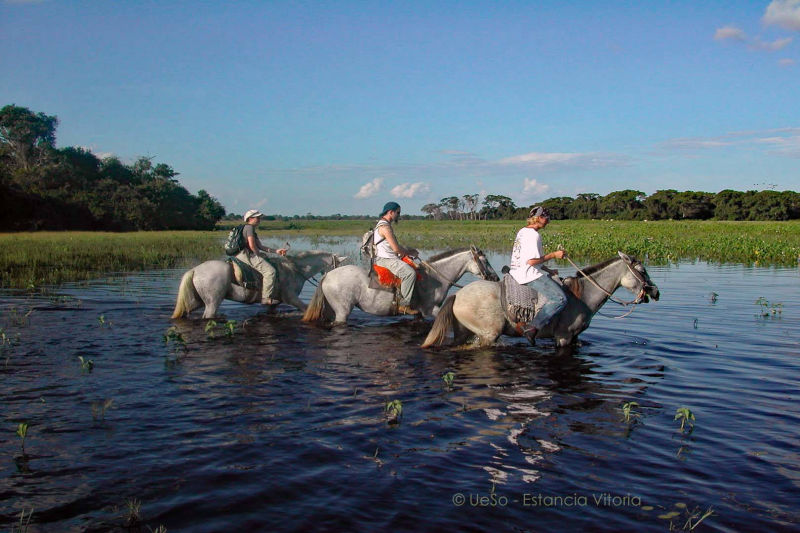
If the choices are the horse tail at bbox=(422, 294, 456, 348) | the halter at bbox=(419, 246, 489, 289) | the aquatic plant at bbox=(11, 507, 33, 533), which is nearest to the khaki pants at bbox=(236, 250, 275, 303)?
the halter at bbox=(419, 246, 489, 289)

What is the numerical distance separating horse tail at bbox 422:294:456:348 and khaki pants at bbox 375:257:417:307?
1.65 meters

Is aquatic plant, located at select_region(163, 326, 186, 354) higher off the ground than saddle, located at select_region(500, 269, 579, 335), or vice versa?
saddle, located at select_region(500, 269, 579, 335)

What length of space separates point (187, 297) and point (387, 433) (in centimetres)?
734

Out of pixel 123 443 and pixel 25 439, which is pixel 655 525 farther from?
pixel 25 439

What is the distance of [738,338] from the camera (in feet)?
37.5

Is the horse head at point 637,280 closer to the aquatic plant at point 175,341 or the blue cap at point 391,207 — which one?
the blue cap at point 391,207

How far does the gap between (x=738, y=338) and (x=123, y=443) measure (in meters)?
11.2

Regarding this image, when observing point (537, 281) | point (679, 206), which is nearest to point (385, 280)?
point (537, 281)

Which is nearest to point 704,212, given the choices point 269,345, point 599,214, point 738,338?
point 599,214

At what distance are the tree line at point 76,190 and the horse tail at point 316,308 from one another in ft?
145

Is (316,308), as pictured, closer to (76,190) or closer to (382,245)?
(382,245)

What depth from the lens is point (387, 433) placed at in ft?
20.5

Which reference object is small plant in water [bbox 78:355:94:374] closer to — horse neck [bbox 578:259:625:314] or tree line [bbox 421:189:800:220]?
horse neck [bbox 578:259:625:314]

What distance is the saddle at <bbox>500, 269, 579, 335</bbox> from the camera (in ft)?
29.1
